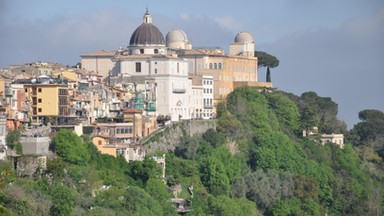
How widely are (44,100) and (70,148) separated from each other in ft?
20.5

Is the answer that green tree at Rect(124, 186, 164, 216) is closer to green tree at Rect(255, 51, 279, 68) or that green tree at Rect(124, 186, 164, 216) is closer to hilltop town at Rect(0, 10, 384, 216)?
hilltop town at Rect(0, 10, 384, 216)

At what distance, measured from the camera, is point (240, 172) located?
85062 millimetres

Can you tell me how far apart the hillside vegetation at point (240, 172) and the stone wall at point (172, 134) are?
0.36 metres

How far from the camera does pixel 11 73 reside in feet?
280

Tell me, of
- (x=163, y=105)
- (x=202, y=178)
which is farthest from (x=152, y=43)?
(x=202, y=178)

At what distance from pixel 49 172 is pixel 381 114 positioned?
149 feet

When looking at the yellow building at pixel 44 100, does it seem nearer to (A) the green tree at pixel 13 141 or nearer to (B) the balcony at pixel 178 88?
(A) the green tree at pixel 13 141

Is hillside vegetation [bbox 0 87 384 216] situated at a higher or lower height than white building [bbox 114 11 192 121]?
lower

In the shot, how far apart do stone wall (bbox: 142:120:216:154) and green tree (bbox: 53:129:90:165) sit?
25.4ft

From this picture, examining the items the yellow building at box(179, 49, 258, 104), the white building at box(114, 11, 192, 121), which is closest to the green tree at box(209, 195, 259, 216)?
the white building at box(114, 11, 192, 121)

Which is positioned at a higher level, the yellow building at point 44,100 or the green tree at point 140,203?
the yellow building at point 44,100

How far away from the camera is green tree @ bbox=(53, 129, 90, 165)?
73.1m

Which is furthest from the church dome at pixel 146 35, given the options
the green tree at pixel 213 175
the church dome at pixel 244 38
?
the church dome at pixel 244 38

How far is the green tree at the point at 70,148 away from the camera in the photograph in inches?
2879
